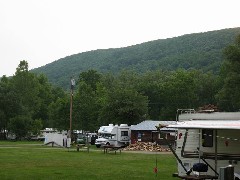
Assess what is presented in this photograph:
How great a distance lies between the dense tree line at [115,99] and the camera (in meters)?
53.7

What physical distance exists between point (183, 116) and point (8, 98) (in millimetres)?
55188

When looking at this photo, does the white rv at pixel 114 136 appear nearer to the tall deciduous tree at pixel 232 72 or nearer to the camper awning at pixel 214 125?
the tall deciduous tree at pixel 232 72

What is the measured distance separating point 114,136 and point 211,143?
1267 inches

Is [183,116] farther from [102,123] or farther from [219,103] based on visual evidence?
[219,103]

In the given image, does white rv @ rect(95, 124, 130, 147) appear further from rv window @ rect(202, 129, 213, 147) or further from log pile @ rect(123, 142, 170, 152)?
rv window @ rect(202, 129, 213, 147)

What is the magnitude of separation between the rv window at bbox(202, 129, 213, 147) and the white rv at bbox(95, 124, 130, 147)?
30.6 m

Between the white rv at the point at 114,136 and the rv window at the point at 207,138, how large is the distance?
1204 inches

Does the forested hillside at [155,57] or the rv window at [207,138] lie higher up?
the forested hillside at [155,57]

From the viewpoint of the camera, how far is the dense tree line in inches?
2112

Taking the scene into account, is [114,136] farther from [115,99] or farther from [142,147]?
[115,99]

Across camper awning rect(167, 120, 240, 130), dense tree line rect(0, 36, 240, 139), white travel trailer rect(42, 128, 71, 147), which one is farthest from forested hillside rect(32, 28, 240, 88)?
camper awning rect(167, 120, 240, 130)

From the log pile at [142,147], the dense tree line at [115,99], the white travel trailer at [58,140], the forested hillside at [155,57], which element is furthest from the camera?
the forested hillside at [155,57]

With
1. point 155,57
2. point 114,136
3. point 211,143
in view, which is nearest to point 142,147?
point 114,136

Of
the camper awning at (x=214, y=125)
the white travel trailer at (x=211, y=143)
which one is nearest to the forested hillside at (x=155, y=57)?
the white travel trailer at (x=211, y=143)
